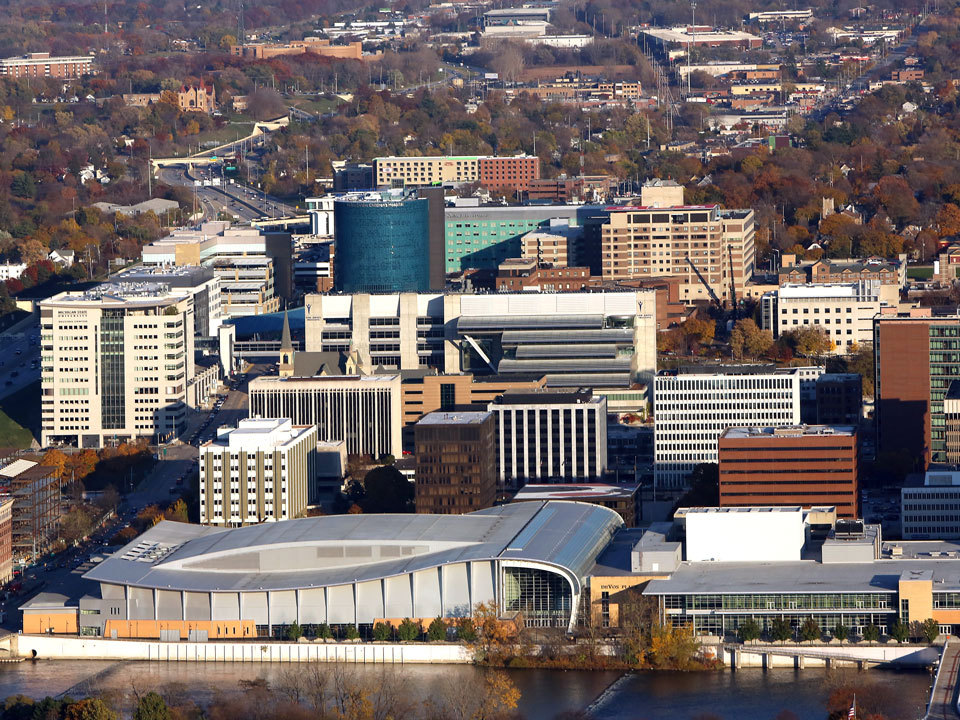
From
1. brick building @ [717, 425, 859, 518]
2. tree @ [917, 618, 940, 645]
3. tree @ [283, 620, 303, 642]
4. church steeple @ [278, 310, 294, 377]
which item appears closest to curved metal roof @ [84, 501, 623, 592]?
tree @ [283, 620, 303, 642]

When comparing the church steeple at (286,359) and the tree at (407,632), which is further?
the church steeple at (286,359)

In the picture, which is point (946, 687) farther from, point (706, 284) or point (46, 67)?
point (46, 67)

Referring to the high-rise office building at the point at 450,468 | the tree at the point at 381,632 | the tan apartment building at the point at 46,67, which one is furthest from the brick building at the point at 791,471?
the tan apartment building at the point at 46,67

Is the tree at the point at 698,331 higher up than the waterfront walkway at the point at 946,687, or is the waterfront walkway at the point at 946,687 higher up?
the tree at the point at 698,331

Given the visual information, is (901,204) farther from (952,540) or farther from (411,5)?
(411,5)

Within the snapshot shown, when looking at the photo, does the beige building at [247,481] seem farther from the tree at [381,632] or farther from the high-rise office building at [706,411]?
the high-rise office building at [706,411]

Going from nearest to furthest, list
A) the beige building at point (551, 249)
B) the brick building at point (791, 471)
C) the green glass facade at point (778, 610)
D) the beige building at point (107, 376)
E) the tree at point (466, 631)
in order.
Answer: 1. the green glass facade at point (778, 610)
2. the tree at point (466, 631)
3. the brick building at point (791, 471)
4. the beige building at point (107, 376)
5. the beige building at point (551, 249)
